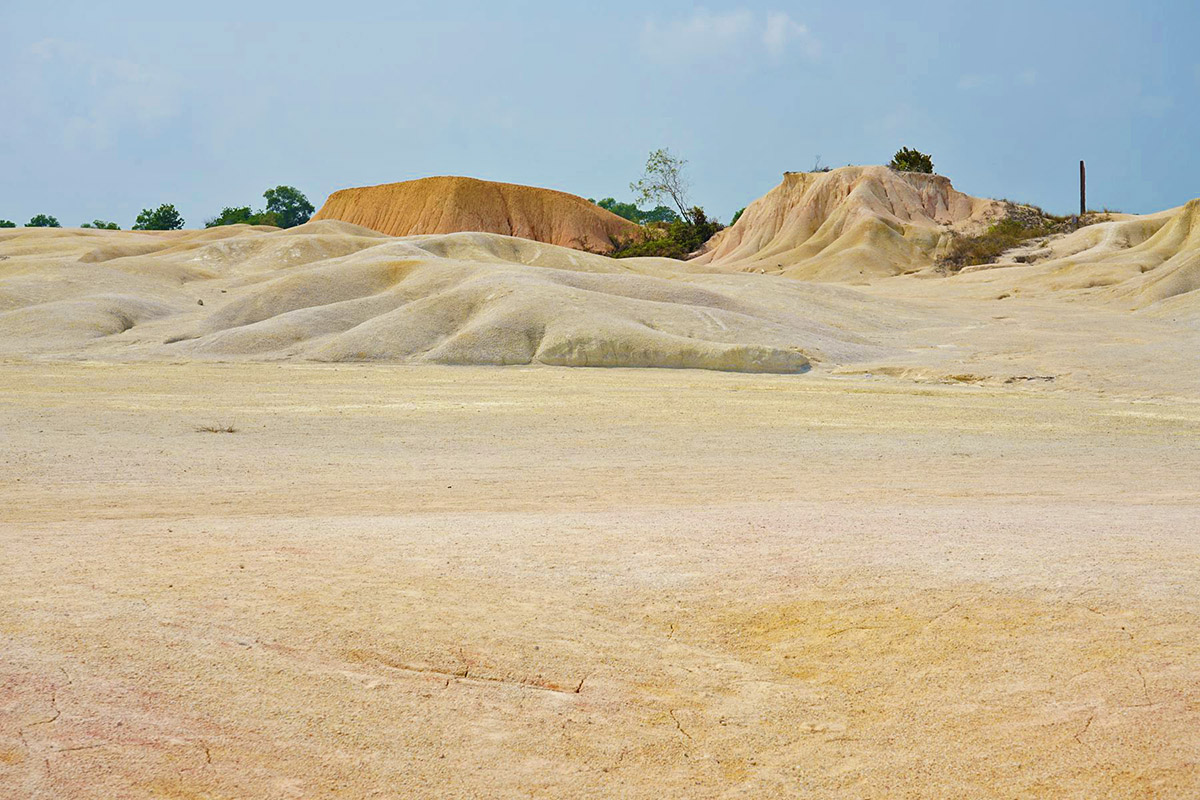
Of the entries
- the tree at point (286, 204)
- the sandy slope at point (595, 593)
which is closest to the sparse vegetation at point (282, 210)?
the tree at point (286, 204)

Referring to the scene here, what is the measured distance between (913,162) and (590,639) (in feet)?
209

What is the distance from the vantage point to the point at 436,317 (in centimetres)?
2456

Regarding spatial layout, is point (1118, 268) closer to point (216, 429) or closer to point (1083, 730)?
point (216, 429)

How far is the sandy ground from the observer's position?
12.8 feet

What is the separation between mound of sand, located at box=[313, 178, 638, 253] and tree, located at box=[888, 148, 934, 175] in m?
20.3

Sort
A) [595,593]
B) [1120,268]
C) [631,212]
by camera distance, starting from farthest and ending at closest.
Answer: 1. [631,212]
2. [1120,268]
3. [595,593]

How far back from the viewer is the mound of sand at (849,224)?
5203 cm

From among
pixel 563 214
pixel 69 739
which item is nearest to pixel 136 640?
pixel 69 739

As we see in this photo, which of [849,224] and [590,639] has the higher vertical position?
[849,224]

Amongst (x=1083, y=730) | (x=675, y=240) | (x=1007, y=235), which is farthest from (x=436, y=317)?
(x=675, y=240)

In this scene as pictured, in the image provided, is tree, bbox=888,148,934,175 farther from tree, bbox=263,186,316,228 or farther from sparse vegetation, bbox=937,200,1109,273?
tree, bbox=263,186,316,228

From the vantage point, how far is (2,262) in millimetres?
38188

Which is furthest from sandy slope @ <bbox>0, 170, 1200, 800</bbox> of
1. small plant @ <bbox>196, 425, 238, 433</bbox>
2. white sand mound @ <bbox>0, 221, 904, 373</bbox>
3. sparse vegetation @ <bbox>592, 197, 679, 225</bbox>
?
sparse vegetation @ <bbox>592, 197, 679, 225</bbox>

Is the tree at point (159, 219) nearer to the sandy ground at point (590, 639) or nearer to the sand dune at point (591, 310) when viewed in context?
the sand dune at point (591, 310)
